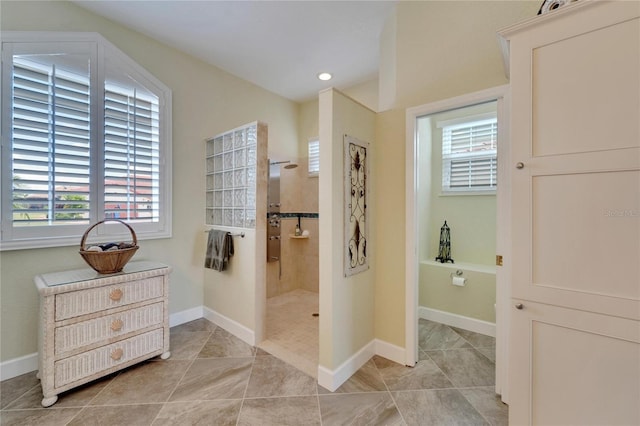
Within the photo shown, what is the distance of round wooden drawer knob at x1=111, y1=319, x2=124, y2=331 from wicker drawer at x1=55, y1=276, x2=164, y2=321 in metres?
0.12

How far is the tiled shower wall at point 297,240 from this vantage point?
3.95m

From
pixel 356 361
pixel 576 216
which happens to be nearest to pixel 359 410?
pixel 356 361

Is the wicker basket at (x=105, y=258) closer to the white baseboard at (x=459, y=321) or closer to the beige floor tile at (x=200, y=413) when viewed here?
the beige floor tile at (x=200, y=413)

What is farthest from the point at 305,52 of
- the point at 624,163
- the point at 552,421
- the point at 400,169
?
the point at 552,421

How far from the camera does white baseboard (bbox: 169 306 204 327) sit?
2783mm

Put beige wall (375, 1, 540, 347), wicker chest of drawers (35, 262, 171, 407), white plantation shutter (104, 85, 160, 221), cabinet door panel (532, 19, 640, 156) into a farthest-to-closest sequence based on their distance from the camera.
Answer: white plantation shutter (104, 85, 160, 221)
beige wall (375, 1, 540, 347)
wicker chest of drawers (35, 262, 171, 407)
cabinet door panel (532, 19, 640, 156)

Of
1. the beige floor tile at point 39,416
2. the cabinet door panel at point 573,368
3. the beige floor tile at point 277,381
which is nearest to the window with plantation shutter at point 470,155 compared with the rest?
the cabinet door panel at point 573,368

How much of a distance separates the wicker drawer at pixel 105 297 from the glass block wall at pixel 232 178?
872mm

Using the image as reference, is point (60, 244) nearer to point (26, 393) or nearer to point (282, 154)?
point (26, 393)

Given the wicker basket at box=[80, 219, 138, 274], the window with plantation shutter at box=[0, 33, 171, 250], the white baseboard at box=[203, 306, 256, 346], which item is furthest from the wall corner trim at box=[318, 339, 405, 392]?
the window with plantation shutter at box=[0, 33, 171, 250]

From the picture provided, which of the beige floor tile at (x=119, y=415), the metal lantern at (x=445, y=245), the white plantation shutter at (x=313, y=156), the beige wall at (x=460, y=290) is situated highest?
the white plantation shutter at (x=313, y=156)

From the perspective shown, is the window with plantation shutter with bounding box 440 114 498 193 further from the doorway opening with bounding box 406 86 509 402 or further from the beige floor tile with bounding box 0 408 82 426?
the beige floor tile with bounding box 0 408 82 426

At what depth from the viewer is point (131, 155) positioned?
2477 mm

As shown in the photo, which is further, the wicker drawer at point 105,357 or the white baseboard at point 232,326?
the white baseboard at point 232,326
